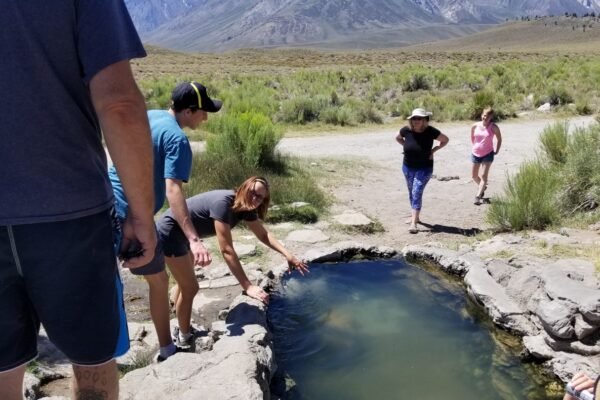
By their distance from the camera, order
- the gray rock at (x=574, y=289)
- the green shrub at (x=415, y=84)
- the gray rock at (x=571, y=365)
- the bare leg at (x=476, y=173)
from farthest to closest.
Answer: the green shrub at (x=415, y=84)
the bare leg at (x=476, y=173)
the gray rock at (x=574, y=289)
the gray rock at (x=571, y=365)

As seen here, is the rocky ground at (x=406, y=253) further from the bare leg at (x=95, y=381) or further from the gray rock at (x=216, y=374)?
the bare leg at (x=95, y=381)

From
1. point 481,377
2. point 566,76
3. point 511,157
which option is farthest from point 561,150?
point 566,76

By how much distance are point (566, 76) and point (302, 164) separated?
59.5 ft

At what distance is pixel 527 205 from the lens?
6184 mm

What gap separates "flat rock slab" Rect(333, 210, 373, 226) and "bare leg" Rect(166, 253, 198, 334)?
10.8 ft

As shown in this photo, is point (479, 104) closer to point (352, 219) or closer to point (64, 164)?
point (352, 219)

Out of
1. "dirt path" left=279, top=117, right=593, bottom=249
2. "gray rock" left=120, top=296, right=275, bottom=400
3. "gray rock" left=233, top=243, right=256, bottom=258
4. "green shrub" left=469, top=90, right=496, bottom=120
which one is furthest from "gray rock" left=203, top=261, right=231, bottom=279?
"green shrub" left=469, top=90, right=496, bottom=120

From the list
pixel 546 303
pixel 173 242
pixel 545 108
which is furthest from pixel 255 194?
pixel 545 108

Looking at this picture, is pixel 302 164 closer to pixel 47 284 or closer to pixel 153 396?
pixel 153 396

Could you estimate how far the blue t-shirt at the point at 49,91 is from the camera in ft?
5.20

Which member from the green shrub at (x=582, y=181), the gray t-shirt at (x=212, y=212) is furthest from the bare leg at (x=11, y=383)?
the green shrub at (x=582, y=181)

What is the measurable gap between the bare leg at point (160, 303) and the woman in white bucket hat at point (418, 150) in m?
3.89

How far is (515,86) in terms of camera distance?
21.1m

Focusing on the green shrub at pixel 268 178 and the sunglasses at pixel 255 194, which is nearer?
the sunglasses at pixel 255 194
